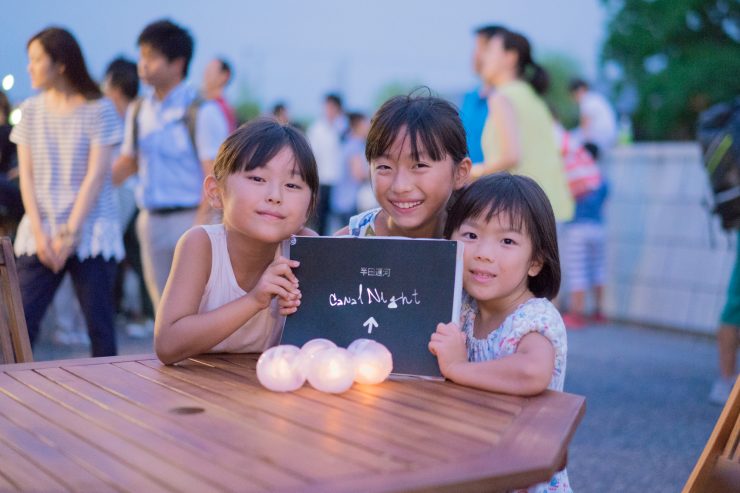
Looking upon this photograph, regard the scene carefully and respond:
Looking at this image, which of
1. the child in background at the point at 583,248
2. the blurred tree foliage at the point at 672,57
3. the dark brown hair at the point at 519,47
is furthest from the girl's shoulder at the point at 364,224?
the blurred tree foliage at the point at 672,57

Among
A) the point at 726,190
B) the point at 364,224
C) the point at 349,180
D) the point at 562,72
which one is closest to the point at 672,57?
the point at 562,72

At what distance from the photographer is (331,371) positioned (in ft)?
5.74

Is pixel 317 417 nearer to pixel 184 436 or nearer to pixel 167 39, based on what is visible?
pixel 184 436

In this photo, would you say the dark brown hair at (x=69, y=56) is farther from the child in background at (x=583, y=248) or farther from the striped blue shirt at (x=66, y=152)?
the child in background at (x=583, y=248)

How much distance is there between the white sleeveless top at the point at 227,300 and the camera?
2.23 metres

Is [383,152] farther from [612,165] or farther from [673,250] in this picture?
[612,165]

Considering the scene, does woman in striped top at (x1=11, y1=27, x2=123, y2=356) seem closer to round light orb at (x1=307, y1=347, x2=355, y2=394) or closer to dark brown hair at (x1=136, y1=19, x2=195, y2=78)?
dark brown hair at (x1=136, y1=19, x2=195, y2=78)

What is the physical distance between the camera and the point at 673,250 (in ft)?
25.2

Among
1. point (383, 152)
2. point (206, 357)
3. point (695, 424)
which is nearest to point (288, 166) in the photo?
point (383, 152)

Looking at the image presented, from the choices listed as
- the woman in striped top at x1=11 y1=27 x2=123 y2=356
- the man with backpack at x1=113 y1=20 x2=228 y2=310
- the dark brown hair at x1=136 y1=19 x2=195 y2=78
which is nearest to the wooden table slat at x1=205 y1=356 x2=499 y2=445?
the woman in striped top at x1=11 y1=27 x2=123 y2=356

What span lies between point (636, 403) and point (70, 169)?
3397 millimetres

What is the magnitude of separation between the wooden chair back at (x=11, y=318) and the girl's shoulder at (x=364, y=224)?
998 millimetres

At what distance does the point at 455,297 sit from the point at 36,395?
35.7 inches

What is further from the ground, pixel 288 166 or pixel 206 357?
pixel 288 166
